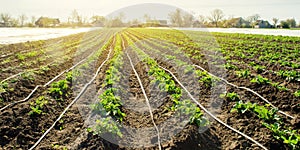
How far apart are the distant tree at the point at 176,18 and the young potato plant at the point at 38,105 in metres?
84.8

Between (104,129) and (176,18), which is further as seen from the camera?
(176,18)

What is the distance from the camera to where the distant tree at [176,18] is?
9076cm

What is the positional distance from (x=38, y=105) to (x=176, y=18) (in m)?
87.9

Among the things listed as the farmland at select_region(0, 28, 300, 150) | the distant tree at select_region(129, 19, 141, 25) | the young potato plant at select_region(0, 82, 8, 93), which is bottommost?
the farmland at select_region(0, 28, 300, 150)

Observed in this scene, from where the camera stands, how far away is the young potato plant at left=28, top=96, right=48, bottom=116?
6119 millimetres

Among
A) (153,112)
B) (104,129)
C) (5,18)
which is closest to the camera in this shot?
(104,129)

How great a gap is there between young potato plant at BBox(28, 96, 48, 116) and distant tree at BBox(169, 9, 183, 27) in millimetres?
84796

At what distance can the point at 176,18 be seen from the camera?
91.5 metres

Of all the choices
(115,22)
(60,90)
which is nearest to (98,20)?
(115,22)

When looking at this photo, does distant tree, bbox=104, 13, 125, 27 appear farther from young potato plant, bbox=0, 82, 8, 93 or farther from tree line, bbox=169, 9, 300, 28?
young potato plant, bbox=0, 82, 8, 93

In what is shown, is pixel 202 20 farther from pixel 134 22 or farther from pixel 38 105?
pixel 38 105

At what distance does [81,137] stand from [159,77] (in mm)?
4078

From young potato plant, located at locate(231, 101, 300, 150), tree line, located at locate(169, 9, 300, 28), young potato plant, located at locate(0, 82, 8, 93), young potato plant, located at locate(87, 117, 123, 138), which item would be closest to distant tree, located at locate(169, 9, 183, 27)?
tree line, located at locate(169, 9, 300, 28)

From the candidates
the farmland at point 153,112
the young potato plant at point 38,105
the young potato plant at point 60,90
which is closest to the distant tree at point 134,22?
the farmland at point 153,112
